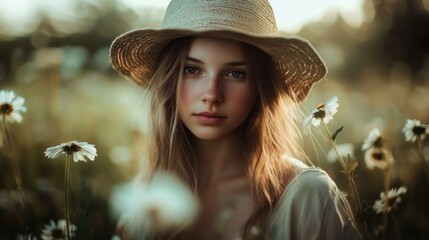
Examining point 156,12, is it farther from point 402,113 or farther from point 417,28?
point 402,113

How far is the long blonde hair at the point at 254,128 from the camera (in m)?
2.32

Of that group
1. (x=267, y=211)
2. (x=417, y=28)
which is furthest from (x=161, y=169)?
(x=417, y=28)

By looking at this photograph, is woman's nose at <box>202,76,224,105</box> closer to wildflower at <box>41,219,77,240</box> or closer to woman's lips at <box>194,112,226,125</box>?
woman's lips at <box>194,112,226,125</box>

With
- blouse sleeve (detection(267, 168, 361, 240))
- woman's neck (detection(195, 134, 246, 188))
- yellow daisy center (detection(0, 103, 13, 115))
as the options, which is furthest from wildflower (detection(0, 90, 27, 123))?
blouse sleeve (detection(267, 168, 361, 240))

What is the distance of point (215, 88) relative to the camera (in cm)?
216

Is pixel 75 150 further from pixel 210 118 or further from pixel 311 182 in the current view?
pixel 311 182

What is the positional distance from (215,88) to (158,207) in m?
0.60

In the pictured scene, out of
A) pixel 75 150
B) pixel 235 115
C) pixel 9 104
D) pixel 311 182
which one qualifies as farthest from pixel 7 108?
pixel 311 182

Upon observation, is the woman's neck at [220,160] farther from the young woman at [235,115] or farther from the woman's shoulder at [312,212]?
the woman's shoulder at [312,212]

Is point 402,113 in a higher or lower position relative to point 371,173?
higher

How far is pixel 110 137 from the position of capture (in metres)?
4.49

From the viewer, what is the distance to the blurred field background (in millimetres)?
2533

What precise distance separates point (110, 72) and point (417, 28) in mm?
4760

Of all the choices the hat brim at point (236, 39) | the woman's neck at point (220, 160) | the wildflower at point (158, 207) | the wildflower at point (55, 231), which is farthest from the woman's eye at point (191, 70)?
the wildflower at point (55, 231)
